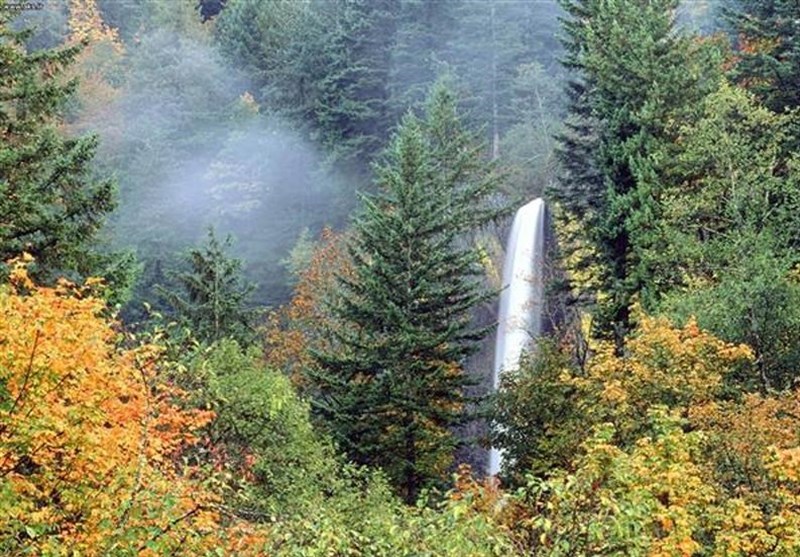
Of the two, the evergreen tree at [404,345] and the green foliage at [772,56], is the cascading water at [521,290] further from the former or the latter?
the green foliage at [772,56]

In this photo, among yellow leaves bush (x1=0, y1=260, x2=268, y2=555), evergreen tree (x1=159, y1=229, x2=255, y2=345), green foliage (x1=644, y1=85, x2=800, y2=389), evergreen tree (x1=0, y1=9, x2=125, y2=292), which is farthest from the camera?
evergreen tree (x1=159, y1=229, x2=255, y2=345)

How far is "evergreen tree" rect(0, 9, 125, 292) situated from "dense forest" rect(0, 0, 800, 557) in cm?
8

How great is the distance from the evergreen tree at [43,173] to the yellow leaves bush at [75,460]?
4.14 m

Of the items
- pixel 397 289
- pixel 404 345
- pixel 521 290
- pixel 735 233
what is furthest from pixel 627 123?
pixel 521 290

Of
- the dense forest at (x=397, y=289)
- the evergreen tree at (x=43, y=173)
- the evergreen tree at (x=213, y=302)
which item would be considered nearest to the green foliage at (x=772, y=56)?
the dense forest at (x=397, y=289)

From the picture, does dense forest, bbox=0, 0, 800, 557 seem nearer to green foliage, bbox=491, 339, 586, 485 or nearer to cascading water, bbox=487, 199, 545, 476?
green foliage, bbox=491, 339, 586, 485

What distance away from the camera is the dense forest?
9531 millimetres

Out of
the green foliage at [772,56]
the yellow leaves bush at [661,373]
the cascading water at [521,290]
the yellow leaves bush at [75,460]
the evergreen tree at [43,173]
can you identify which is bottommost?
the yellow leaves bush at [75,460]

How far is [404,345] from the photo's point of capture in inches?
949

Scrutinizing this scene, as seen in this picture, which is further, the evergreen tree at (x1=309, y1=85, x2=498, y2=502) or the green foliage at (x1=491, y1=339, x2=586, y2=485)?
the evergreen tree at (x1=309, y1=85, x2=498, y2=502)

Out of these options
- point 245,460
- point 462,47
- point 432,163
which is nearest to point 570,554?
point 245,460

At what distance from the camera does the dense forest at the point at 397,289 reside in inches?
375

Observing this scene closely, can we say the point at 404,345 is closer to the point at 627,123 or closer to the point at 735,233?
the point at 735,233

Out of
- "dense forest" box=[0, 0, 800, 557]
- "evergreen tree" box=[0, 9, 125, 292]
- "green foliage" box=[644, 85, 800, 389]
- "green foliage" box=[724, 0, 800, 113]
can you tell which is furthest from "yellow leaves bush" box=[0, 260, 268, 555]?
"green foliage" box=[724, 0, 800, 113]
